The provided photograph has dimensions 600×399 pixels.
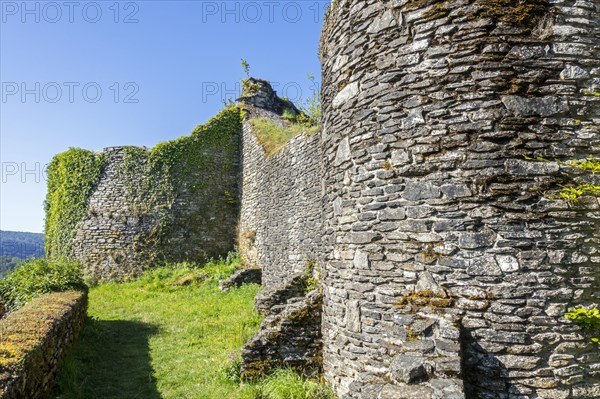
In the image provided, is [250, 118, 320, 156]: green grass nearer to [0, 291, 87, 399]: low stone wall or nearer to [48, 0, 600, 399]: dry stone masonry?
[0, 291, 87, 399]: low stone wall

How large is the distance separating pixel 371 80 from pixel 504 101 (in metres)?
1.50

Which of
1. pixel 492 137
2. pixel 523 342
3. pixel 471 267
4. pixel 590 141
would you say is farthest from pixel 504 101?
pixel 523 342

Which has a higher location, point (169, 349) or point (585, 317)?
point (585, 317)

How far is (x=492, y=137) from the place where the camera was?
13.5ft

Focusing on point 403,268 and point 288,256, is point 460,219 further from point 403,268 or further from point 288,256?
point 288,256

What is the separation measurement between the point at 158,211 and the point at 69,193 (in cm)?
423

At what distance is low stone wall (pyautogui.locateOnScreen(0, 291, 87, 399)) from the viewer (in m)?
4.40

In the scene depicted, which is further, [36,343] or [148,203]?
[148,203]

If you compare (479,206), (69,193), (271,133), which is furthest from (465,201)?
(69,193)

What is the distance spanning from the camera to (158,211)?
16984mm

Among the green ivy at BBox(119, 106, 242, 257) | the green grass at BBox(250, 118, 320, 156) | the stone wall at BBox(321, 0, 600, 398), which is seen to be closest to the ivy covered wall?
the green ivy at BBox(119, 106, 242, 257)

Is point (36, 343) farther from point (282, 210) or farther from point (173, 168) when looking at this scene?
point (173, 168)

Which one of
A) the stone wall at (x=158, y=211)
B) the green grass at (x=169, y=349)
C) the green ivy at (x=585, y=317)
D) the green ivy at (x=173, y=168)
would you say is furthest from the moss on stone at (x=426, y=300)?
the green ivy at (x=173, y=168)

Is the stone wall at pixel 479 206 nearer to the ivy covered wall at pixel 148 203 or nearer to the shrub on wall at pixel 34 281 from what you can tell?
the shrub on wall at pixel 34 281
